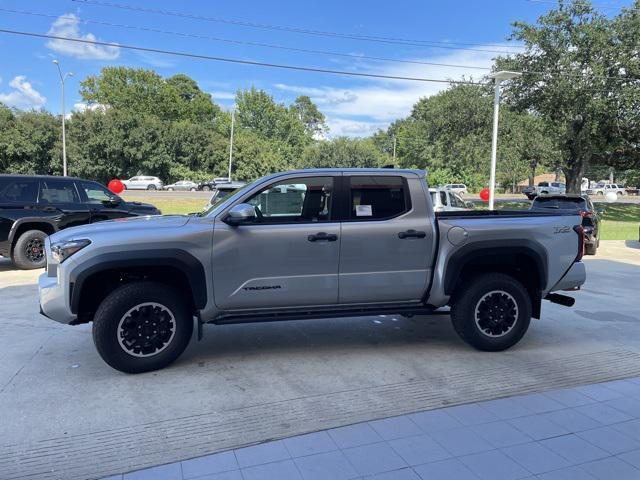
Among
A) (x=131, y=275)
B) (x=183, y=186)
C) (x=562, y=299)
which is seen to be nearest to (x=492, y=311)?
(x=562, y=299)

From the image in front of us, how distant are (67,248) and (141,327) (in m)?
0.94

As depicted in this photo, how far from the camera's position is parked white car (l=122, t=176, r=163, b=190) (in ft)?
159

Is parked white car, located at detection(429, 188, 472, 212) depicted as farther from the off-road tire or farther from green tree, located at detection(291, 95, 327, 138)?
green tree, located at detection(291, 95, 327, 138)

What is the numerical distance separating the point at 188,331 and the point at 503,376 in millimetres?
2910

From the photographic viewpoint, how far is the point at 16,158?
47.0m

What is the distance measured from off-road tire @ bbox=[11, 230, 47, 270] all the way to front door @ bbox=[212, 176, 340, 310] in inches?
267

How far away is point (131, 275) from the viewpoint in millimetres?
4609

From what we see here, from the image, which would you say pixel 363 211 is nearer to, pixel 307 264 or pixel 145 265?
pixel 307 264

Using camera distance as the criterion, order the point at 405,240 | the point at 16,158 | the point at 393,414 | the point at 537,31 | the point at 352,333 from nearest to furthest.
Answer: the point at 393,414, the point at 405,240, the point at 352,333, the point at 537,31, the point at 16,158

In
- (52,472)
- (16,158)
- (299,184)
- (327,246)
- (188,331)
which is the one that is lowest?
(52,472)

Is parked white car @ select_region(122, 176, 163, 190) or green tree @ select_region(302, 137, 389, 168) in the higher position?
green tree @ select_region(302, 137, 389, 168)

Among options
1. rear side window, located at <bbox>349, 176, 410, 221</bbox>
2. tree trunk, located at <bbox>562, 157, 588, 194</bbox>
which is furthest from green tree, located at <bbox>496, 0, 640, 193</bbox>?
rear side window, located at <bbox>349, 176, 410, 221</bbox>

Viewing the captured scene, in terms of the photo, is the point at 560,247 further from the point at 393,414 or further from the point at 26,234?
the point at 26,234

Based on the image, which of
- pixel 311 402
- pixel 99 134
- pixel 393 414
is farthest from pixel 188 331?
pixel 99 134
